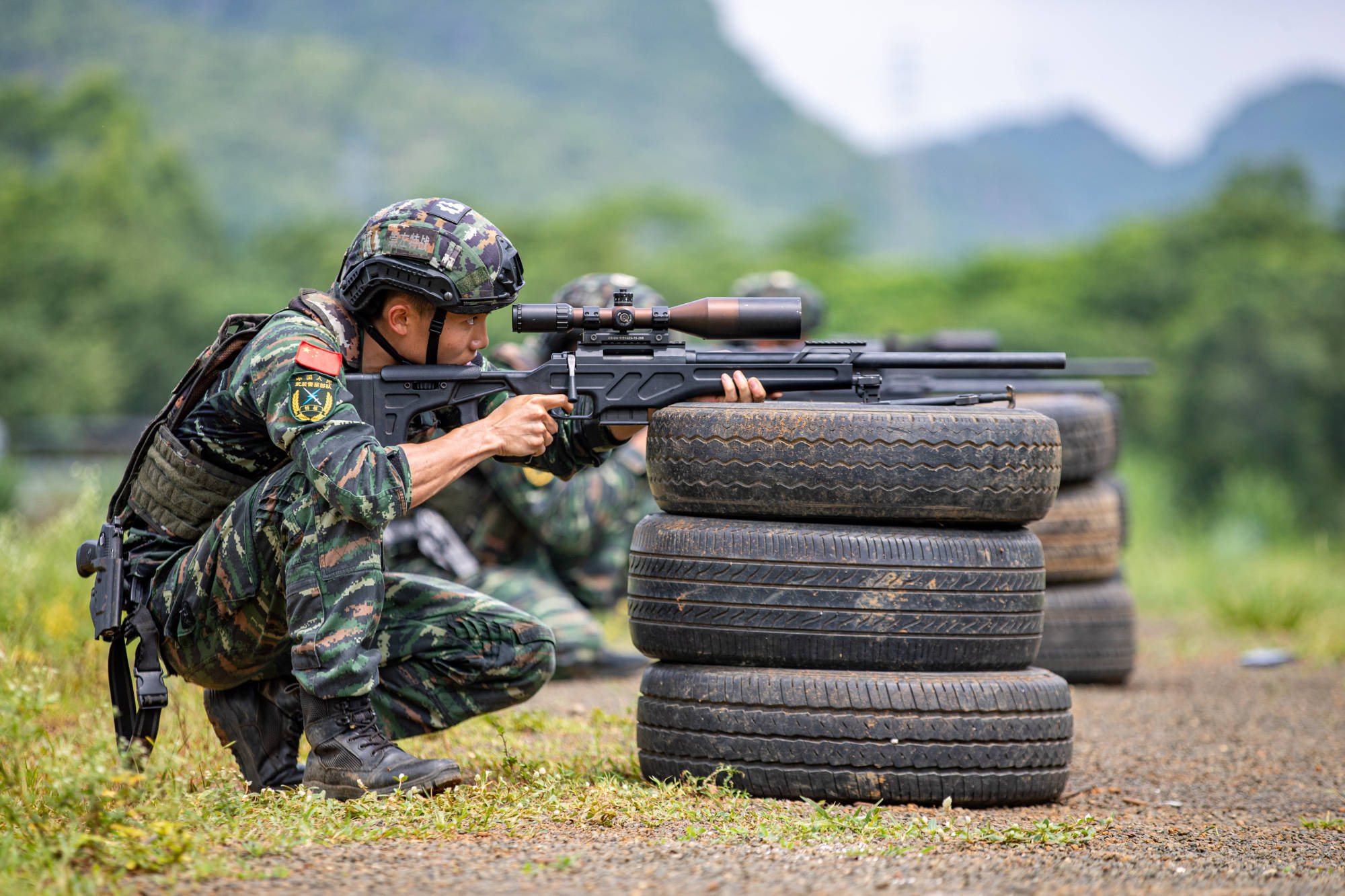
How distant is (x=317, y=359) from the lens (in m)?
3.92

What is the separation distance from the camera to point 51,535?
774cm

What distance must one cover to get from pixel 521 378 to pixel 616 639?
4.27 m

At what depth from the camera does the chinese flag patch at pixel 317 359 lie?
3.89 metres

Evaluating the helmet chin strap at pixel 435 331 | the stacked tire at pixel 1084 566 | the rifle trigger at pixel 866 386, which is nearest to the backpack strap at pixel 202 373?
the helmet chin strap at pixel 435 331

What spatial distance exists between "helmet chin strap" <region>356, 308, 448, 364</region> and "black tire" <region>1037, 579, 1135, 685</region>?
3817 millimetres

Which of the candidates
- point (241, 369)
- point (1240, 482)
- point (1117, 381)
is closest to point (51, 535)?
point (241, 369)

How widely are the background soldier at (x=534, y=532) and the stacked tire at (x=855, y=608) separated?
2.33 metres

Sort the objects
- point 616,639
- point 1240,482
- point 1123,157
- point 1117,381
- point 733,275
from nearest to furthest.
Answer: point 616,639 < point 1240,482 < point 1117,381 < point 733,275 < point 1123,157

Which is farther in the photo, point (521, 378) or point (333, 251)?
point (333, 251)

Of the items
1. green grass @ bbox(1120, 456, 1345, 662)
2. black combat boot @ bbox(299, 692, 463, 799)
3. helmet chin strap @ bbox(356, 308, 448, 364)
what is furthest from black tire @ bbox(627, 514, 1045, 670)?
green grass @ bbox(1120, 456, 1345, 662)

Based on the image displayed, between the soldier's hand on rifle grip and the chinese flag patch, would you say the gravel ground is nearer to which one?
the soldier's hand on rifle grip

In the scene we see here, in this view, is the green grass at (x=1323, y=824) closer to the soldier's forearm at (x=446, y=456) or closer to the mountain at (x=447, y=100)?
the soldier's forearm at (x=446, y=456)

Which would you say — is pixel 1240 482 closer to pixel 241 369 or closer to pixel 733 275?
pixel 241 369

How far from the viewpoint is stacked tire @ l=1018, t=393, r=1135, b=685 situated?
6902mm
